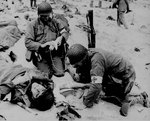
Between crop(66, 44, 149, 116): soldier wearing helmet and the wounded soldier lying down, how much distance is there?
63cm

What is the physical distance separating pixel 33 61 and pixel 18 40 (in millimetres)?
1762

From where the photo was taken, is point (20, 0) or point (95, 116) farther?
point (20, 0)

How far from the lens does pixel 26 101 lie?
16.5 feet

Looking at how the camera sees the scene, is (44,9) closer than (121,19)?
Yes

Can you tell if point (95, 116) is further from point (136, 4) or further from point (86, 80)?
point (136, 4)

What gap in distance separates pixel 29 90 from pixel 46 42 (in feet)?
5.60

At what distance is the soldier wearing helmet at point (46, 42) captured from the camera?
6.30m

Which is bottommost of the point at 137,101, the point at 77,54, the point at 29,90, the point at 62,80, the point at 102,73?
the point at 137,101

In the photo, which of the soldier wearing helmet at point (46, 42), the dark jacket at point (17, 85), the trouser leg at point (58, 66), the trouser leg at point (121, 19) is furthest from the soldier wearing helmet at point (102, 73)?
the trouser leg at point (121, 19)

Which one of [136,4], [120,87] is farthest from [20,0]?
[120,87]

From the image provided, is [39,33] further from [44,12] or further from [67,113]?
[67,113]

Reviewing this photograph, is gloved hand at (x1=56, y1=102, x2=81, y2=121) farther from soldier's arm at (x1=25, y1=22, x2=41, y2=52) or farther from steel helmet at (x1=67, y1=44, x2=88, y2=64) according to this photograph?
soldier's arm at (x1=25, y1=22, x2=41, y2=52)

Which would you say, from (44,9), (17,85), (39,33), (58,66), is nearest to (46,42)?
(39,33)

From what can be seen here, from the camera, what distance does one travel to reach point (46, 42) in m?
6.48
